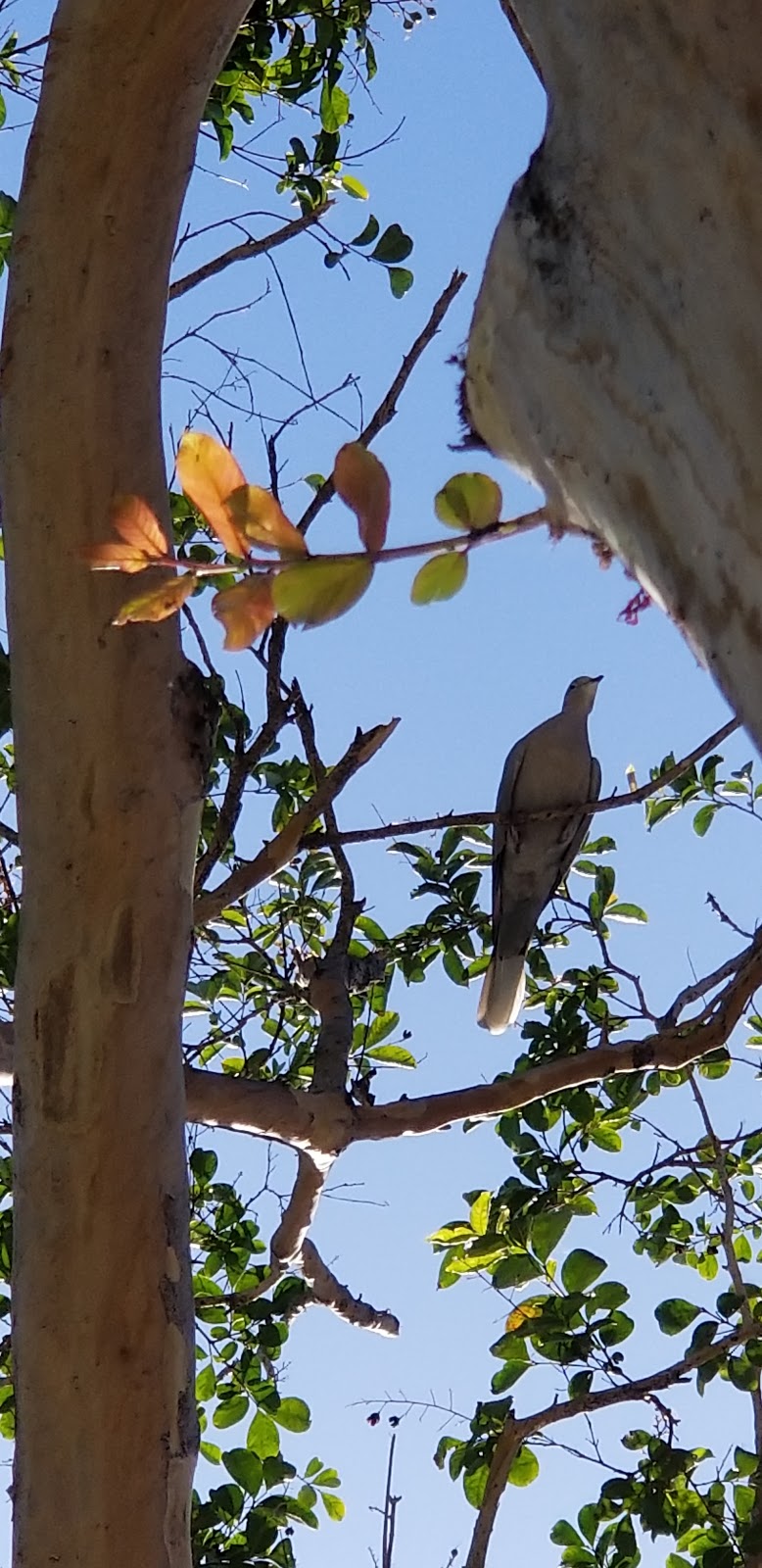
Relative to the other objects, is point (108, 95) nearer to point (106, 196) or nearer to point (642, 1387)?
point (106, 196)

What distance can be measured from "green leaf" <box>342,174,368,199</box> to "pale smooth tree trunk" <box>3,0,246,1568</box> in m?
1.03

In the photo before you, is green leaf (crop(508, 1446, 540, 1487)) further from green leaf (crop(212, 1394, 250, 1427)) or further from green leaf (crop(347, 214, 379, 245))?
green leaf (crop(347, 214, 379, 245))

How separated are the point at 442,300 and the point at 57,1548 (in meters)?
1.28

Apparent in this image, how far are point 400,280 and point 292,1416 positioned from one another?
168 cm

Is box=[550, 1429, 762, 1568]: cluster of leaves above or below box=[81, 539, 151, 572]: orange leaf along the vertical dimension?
below

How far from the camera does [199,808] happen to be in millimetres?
1027

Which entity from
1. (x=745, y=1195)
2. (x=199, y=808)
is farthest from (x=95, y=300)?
(x=745, y=1195)

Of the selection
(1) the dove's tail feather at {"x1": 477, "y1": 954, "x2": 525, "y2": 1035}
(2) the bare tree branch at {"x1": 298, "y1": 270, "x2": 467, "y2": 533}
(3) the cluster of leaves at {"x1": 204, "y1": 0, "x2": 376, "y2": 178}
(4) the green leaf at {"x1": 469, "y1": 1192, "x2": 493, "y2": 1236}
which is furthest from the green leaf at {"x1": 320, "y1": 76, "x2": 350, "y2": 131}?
(4) the green leaf at {"x1": 469, "y1": 1192, "x2": 493, "y2": 1236}

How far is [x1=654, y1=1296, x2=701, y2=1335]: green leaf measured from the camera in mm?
1916

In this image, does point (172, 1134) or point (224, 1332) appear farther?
point (224, 1332)

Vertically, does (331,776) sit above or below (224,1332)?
above

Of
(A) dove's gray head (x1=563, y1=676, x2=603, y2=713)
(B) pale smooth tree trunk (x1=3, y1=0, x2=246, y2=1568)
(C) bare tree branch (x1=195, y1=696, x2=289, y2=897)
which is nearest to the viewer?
(B) pale smooth tree trunk (x1=3, y1=0, x2=246, y2=1568)

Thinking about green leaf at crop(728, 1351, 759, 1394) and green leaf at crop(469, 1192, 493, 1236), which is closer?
green leaf at crop(728, 1351, 759, 1394)

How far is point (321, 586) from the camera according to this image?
58 centimetres
